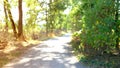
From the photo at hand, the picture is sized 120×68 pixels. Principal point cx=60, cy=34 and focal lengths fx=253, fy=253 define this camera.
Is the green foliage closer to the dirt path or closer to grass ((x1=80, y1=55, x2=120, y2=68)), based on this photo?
grass ((x1=80, y1=55, x2=120, y2=68))

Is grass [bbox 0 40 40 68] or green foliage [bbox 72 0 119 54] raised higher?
green foliage [bbox 72 0 119 54]

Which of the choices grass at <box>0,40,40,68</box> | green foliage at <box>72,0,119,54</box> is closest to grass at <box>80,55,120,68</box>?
green foliage at <box>72,0,119,54</box>

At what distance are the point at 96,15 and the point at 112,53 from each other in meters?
3.16

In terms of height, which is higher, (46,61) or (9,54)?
(46,61)

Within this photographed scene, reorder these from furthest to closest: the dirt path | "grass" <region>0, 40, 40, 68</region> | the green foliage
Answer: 1. "grass" <region>0, 40, 40, 68</region>
2. the green foliage
3. the dirt path

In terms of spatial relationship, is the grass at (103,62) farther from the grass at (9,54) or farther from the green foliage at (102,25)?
the grass at (9,54)

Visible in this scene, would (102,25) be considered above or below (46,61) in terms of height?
above

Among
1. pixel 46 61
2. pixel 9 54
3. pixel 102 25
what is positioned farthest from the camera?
pixel 9 54

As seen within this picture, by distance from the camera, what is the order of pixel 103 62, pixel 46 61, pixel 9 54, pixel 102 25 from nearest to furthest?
pixel 103 62, pixel 46 61, pixel 102 25, pixel 9 54

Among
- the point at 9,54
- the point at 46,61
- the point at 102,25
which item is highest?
the point at 102,25

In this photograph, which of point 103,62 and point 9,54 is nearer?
point 103,62

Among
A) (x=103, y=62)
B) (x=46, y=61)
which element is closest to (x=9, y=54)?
(x=46, y=61)

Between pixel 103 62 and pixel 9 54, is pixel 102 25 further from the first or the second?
pixel 9 54

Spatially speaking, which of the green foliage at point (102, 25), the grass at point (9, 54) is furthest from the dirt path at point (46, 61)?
the green foliage at point (102, 25)
